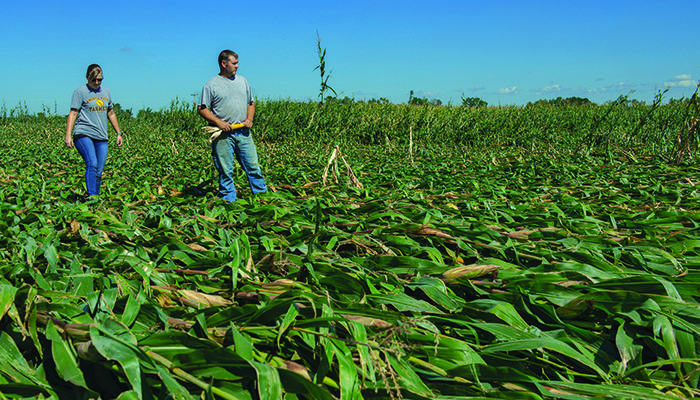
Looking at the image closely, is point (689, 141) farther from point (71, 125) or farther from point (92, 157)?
point (71, 125)

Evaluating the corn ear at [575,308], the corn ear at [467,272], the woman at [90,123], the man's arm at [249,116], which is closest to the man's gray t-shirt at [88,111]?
the woman at [90,123]

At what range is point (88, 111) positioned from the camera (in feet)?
14.3

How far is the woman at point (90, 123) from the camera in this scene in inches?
171

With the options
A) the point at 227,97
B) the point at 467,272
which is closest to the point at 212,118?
the point at 227,97

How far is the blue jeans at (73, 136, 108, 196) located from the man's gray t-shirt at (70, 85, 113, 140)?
8 centimetres

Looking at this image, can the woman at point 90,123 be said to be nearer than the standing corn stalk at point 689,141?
Yes

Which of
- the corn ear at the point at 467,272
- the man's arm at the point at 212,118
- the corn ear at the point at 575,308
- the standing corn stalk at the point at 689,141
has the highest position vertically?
the man's arm at the point at 212,118

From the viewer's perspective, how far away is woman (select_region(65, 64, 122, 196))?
4344 millimetres

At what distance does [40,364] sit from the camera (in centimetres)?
133

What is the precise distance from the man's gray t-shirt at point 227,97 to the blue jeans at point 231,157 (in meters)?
0.17

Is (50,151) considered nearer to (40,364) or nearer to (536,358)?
(40,364)

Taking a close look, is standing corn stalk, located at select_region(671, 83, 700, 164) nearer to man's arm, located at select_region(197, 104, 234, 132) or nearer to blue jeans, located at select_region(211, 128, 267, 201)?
blue jeans, located at select_region(211, 128, 267, 201)

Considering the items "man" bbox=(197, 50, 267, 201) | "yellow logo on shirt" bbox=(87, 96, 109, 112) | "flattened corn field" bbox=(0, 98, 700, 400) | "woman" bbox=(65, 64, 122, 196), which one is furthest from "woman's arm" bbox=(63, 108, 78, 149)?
"man" bbox=(197, 50, 267, 201)

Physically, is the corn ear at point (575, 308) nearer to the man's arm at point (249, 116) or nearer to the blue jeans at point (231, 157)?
the blue jeans at point (231, 157)
